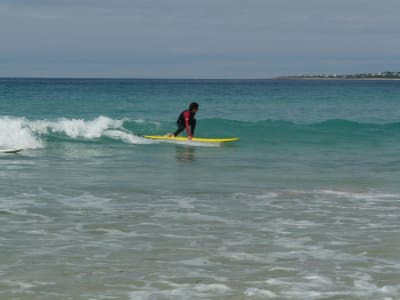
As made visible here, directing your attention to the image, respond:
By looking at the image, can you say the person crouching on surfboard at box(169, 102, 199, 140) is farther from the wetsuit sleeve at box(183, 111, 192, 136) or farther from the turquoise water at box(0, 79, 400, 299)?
the turquoise water at box(0, 79, 400, 299)

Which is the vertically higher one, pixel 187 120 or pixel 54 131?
pixel 187 120

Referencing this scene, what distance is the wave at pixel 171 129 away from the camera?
80.1ft

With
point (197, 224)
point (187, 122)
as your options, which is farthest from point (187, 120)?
point (197, 224)

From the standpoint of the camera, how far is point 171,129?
102ft

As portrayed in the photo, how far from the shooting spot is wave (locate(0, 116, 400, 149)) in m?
24.4

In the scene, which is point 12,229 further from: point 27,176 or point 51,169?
point 51,169

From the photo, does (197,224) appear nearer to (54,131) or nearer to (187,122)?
(187,122)

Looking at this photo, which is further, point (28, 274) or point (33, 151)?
point (33, 151)

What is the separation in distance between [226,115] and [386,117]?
8609 millimetres

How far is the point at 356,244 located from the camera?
8797 mm

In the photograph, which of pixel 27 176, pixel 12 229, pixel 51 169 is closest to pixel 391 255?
pixel 12 229

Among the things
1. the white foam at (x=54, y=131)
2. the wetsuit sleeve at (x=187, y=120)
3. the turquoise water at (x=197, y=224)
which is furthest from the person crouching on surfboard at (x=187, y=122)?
the white foam at (x=54, y=131)

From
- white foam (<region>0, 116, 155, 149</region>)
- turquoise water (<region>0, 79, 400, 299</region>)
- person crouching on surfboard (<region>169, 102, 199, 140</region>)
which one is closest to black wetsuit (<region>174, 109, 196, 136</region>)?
person crouching on surfboard (<region>169, 102, 199, 140</region>)

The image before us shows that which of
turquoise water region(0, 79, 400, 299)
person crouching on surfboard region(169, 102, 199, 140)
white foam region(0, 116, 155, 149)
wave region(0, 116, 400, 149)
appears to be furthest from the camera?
Answer: wave region(0, 116, 400, 149)
